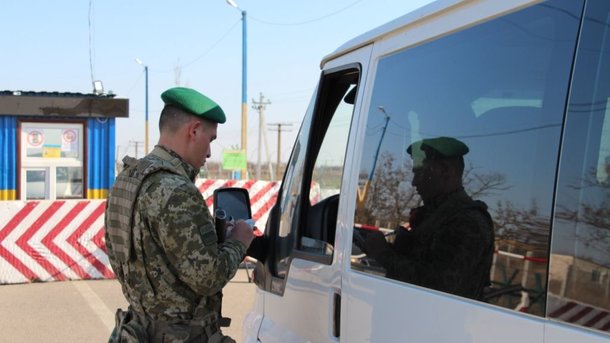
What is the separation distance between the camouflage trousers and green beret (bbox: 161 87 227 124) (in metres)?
0.89

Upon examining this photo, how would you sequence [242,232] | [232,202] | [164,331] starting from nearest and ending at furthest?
[164,331] < [242,232] < [232,202]

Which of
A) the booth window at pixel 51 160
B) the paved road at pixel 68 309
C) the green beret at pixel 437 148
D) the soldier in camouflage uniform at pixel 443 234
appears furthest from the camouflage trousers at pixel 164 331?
the booth window at pixel 51 160

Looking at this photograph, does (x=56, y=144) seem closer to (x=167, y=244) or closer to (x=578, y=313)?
(x=167, y=244)

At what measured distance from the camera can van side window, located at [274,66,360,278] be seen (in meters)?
2.78

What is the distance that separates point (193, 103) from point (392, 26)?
36.9 inches

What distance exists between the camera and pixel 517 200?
167 centimetres

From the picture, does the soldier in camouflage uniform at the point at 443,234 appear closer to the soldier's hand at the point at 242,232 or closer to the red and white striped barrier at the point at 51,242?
the soldier's hand at the point at 242,232

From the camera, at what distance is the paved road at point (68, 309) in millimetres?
6578

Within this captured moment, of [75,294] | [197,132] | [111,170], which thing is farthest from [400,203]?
[111,170]

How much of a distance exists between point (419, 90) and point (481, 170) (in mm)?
436

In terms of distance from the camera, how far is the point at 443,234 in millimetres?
1982

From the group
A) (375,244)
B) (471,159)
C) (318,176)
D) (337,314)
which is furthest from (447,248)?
(318,176)

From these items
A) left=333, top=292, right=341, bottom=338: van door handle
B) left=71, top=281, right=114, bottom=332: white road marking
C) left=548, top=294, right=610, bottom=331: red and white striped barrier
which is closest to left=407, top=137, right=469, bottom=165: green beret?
left=548, top=294, right=610, bottom=331: red and white striped barrier

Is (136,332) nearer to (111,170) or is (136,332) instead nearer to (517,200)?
(517,200)
